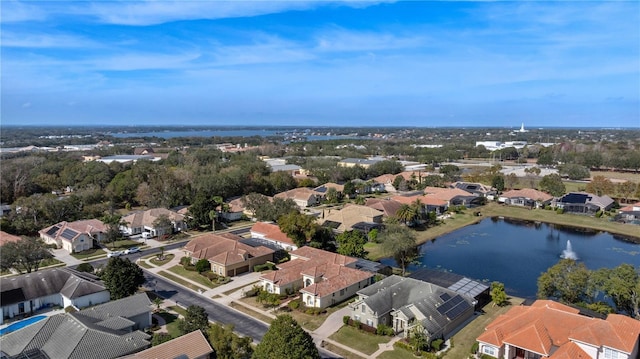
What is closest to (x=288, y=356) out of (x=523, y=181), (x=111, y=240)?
(x=111, y=240)

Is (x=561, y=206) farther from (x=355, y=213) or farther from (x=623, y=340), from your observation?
(x=623, y=340)

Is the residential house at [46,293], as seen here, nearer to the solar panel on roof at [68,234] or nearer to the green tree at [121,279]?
the green tree at [121,279]

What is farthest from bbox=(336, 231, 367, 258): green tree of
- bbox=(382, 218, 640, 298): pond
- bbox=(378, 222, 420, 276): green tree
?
bbox=(382, 218, 640, 298): pond

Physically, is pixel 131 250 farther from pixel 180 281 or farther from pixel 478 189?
pixel 478 189

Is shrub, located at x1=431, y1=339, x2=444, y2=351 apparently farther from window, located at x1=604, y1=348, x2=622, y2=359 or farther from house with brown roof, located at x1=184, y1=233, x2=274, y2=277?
house with brown roof, located at x1=184, y1=233, x2=274, y2=277

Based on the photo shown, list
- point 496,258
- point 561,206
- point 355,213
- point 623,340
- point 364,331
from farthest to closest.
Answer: point 561,206, point 355,213, point 496,258, point 364,331, point 623,340

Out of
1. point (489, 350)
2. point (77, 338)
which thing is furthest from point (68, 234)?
point (489, 350)
